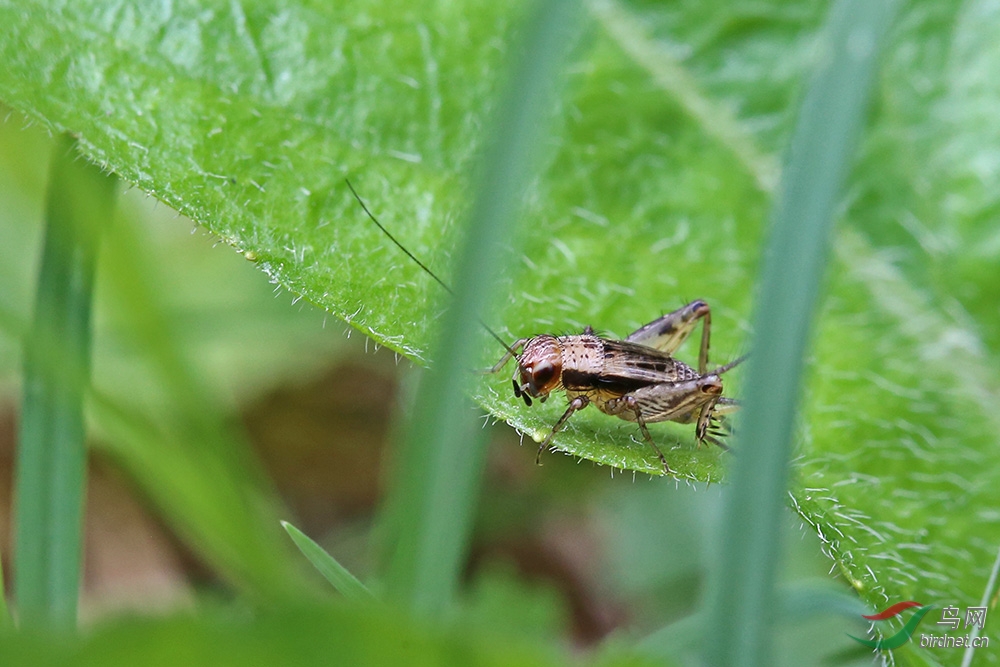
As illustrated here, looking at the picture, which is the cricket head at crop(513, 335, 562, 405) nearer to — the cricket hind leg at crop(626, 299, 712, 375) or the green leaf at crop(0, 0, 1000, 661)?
the green leaf at crop(0, 0, 1000, 661)

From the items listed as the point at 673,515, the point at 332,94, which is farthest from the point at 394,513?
the point at 673,515

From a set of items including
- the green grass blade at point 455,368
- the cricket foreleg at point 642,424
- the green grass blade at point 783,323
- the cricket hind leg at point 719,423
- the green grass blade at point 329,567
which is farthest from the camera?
the cricket hind leg at point 719,423

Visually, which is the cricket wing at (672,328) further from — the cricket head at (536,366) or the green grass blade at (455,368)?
the green grass blade at (455,368)

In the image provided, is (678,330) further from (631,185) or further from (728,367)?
(631,185)

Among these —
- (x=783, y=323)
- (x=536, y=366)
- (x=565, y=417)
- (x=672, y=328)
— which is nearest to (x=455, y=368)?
(x=783, y=323)

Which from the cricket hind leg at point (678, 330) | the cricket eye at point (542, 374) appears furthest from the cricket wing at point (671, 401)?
the cricket eye at point (542, 374)

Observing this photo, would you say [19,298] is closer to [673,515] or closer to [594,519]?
[594,519]
